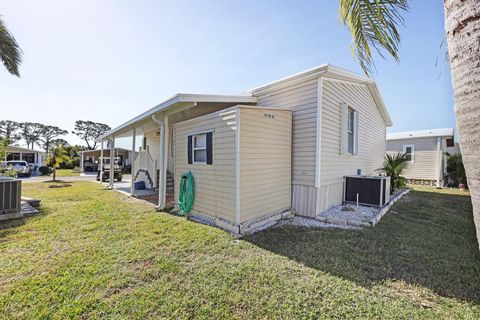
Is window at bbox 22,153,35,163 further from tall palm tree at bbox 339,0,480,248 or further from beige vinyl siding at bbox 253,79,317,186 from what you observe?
tall palm tree at bbox 339,0,480,248

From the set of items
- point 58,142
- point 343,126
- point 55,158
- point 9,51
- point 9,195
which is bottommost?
point 9,195

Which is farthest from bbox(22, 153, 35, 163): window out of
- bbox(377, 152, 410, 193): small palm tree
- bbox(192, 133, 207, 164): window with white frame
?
bbox(377, 152, 410, 193): small palm tree

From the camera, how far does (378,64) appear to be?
10.1 ft

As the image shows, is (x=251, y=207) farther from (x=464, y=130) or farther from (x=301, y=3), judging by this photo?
(x=301, y=3)

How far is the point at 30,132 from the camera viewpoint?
1917 inches

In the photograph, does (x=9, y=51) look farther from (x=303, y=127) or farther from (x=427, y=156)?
(x=427, y=156)

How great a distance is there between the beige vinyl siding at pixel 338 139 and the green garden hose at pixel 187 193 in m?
3.36

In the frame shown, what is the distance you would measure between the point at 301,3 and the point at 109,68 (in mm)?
6539

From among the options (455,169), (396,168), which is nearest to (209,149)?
(396,168)

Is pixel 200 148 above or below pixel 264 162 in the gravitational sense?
above

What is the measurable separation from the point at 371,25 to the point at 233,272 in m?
3.61

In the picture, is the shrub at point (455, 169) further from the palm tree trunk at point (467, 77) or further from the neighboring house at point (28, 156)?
the neighboring house at point (28, 156)

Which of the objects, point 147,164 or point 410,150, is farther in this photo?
point 410,150

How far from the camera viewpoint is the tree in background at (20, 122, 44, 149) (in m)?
48.0
